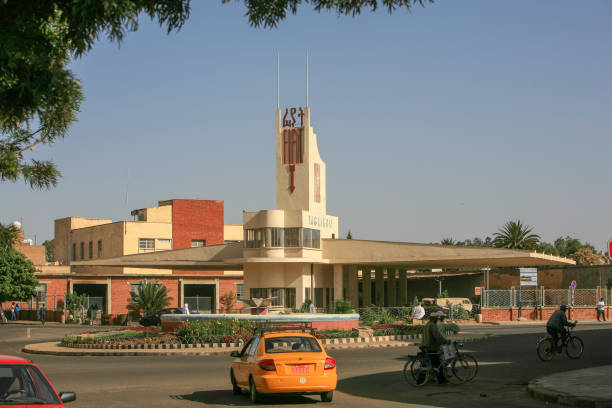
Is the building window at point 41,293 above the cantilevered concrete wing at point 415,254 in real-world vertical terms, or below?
below

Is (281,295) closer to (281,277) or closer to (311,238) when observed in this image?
(281,277)

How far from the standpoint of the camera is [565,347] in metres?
24.5

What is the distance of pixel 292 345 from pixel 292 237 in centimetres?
4221

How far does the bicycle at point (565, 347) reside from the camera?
2388 centimetres

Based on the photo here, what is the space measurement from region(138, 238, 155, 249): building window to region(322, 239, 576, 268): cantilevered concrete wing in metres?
30.8

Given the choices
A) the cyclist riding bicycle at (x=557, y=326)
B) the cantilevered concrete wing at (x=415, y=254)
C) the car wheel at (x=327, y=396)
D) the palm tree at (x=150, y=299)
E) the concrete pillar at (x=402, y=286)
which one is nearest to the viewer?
the car wheel at (x=327, y=396)

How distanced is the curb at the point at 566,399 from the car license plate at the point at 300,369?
4552mm

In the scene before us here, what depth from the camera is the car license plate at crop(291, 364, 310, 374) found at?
50.3 feet

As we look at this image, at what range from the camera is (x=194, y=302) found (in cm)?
7288

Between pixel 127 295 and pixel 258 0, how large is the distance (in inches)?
2610

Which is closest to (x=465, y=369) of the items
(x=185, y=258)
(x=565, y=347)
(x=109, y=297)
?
(x=565, y=347)

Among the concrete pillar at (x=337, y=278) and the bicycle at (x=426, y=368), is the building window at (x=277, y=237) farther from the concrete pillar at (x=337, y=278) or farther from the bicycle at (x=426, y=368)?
the bicycle at (x=426, y=368)

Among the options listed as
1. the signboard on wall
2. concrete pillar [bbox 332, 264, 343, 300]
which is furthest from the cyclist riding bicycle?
concrete pillar [bbox 332, 264, 343, 300]

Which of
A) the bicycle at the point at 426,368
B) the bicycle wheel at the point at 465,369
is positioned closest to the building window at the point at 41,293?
the bicycle wheel at the point at 465,369
